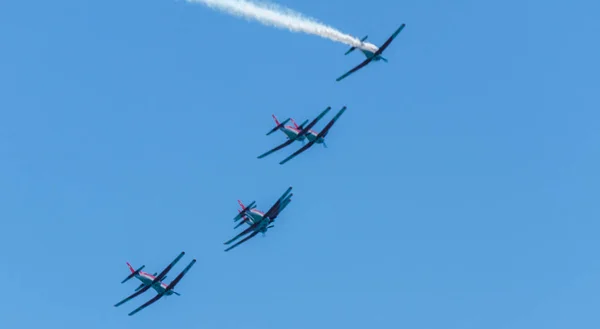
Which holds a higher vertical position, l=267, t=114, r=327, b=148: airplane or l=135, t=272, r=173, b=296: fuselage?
l=267, t=114, r=327, b=148: airplane

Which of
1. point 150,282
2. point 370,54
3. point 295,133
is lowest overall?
point 150,282

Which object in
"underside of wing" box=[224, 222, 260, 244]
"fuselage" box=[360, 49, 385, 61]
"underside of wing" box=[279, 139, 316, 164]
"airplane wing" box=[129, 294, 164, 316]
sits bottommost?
"airplane wing" box=[129, 294, 164, 316]

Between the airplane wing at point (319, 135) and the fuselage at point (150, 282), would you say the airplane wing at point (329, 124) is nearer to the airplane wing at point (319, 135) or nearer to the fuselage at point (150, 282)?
the airplane wing at point (319, 135)

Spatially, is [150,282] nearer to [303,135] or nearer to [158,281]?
[158,281]

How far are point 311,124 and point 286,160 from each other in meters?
4.68

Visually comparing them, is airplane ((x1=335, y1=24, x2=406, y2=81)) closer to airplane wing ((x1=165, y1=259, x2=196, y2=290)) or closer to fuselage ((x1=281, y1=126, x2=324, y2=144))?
fuselage ((x1=281, y1=126, x2=324, y2=144))

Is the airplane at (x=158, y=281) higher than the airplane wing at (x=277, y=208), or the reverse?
the airplane wing at (x=277, y=208)

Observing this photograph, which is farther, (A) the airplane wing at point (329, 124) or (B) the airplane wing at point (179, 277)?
(B) the airplane wing at point (179, 277)

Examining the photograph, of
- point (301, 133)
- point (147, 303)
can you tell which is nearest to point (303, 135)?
point (301, 133)

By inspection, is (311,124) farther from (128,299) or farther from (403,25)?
(128,299)

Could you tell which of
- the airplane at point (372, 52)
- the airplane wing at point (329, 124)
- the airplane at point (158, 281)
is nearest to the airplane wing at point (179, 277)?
the airplane at point (158, 281)

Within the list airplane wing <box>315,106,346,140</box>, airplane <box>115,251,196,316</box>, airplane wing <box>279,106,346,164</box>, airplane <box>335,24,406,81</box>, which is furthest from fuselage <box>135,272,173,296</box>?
airplane <box>335,24,406,81</box>

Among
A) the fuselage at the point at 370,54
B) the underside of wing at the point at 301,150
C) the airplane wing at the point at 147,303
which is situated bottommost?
the airplane wing at the point at 147,303

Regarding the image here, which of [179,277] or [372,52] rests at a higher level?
[372,52]
